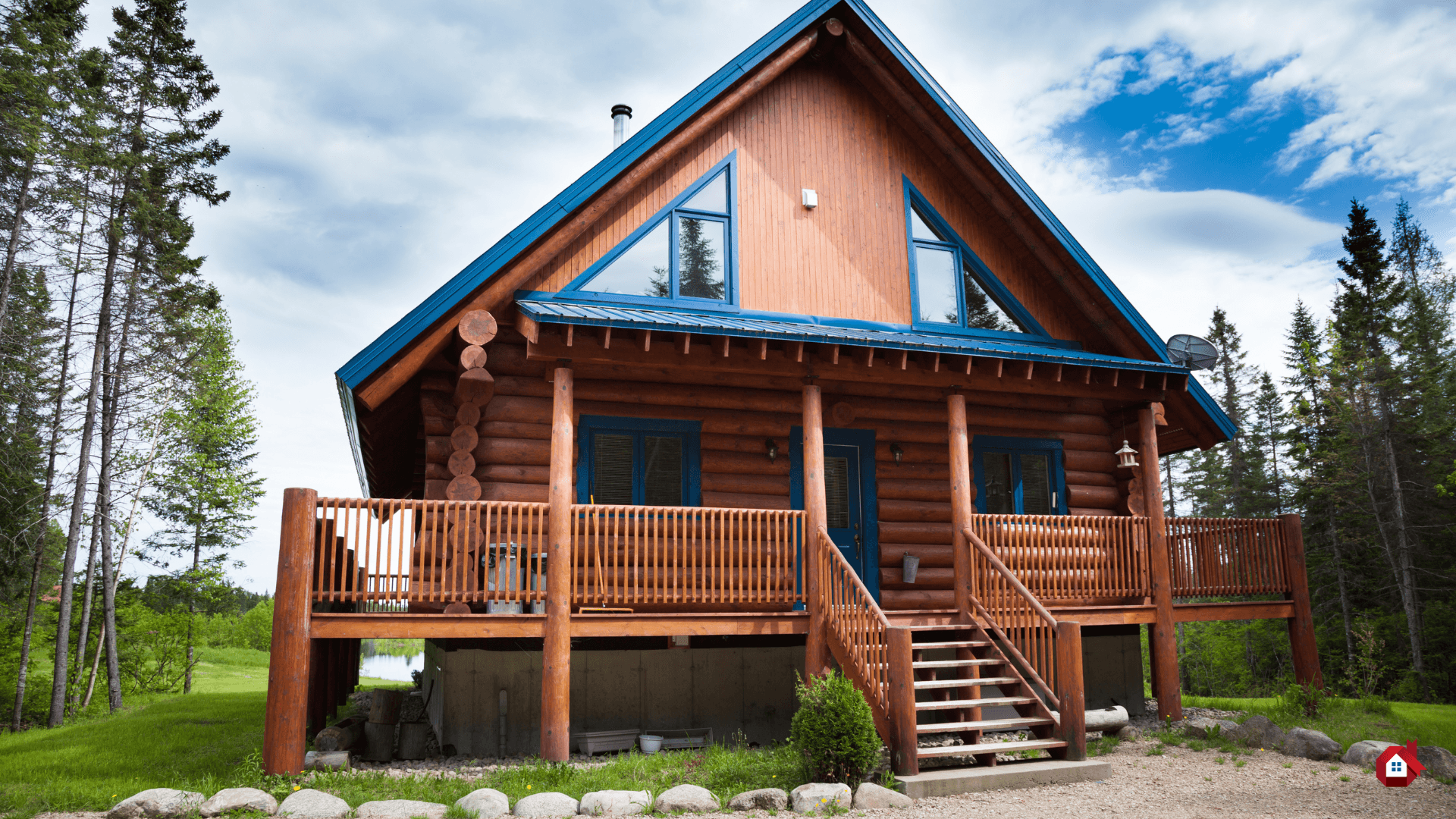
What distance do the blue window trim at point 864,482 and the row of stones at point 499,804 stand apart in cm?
487

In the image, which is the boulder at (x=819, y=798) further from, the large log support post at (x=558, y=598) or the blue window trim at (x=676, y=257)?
the blue window trim at (x=676, y=257)

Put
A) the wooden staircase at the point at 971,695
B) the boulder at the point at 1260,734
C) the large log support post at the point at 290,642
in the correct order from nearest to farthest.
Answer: the large log support post at the point at 290,642
the wooden staircase at the point at 971,695
the boulder at the point at 1260,734

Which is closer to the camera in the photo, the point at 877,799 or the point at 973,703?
the point at 877,799

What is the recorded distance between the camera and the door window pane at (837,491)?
12383 millimetres

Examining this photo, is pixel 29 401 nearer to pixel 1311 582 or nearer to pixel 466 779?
pixel 466 779

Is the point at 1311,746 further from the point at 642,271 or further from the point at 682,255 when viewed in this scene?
the point at 642,271

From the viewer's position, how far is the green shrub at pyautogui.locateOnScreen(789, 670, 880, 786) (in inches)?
303

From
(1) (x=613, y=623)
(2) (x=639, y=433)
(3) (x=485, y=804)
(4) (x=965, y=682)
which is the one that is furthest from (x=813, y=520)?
(3) (x=485, y=804)

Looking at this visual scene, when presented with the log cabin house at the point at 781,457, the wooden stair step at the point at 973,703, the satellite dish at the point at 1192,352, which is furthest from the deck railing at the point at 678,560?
the satellite dish at the point at 1192,352

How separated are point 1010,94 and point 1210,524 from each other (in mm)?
7785

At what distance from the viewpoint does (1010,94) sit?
49.3 ft

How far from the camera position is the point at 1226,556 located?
12.4m

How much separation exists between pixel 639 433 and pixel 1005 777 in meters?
5.96

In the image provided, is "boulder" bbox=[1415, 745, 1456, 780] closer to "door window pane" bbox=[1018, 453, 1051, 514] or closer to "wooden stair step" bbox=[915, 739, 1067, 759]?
"wooden stair step" bbox=[915, 739, 1067, 759]
